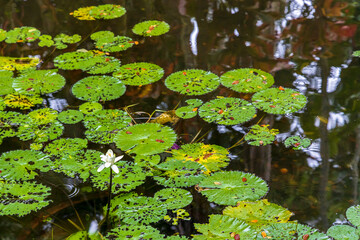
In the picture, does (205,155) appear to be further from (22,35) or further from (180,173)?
(22,35)

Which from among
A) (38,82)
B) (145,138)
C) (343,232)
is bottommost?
(343,232)

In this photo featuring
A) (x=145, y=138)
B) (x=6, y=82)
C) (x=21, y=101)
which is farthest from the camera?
(x=6, y=82)

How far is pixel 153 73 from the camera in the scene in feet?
9.73

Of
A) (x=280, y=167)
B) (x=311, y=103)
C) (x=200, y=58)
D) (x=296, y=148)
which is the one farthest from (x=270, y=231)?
(x=200, y=58)

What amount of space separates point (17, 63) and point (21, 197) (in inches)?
56.9

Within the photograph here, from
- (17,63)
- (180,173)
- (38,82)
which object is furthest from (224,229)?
(17,63)

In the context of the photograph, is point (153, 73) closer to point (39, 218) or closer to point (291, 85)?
point (291, 85)

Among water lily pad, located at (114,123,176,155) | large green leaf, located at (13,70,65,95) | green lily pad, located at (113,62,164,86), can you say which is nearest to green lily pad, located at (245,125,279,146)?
water lily pad, located at (114,123,176,155)

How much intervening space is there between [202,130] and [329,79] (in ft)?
3.13

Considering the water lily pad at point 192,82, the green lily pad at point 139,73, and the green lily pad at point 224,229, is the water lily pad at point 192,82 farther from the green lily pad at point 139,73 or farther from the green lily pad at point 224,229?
the green lily pad at point 224,229

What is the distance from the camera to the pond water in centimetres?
197

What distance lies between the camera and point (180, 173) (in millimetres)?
2119

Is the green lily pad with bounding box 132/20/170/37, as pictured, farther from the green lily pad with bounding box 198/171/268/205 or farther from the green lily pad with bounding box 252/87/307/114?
the green lily pad with bounding box 198/171/268/205

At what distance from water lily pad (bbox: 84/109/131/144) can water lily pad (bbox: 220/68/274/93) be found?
696mm
